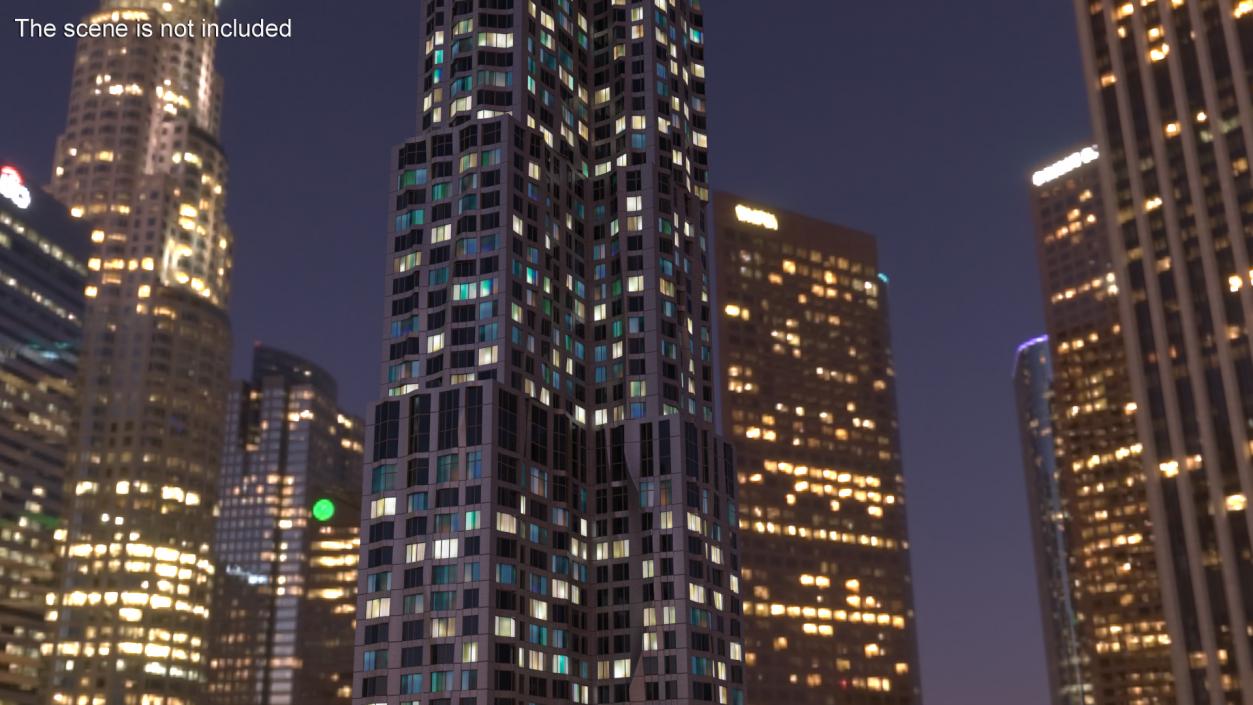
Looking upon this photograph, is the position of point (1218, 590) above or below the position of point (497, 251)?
below

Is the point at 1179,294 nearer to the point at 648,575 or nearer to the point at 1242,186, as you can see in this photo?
the point at 1242,186

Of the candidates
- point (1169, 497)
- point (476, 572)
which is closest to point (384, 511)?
point (476, 572)

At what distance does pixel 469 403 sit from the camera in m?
185

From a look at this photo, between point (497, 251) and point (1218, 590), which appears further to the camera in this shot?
point (497, 251)

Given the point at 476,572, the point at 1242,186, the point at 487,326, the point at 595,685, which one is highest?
the point at 1242,186

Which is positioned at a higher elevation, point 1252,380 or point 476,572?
point 1252,380

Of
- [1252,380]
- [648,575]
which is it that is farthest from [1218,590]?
[648,575]

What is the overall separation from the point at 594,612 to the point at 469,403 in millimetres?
35285

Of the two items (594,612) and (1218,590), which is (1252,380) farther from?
(594,612)

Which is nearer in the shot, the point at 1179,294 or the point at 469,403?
the point at 469,403

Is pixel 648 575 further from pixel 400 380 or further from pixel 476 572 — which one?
pixel 400 380

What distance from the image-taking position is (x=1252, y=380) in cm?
18812

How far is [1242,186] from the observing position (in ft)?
642

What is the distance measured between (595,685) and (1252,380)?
3882 inches
